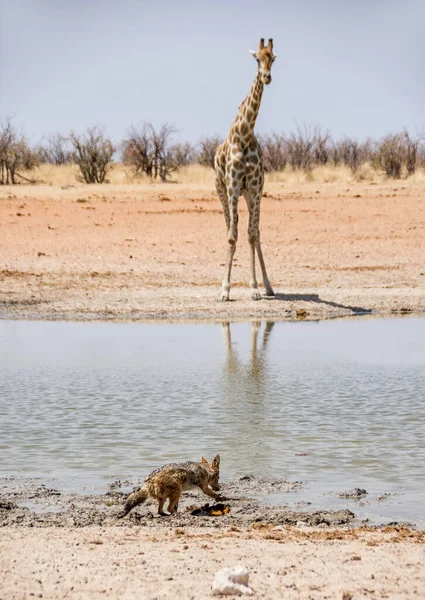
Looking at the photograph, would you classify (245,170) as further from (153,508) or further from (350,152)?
(350,152)

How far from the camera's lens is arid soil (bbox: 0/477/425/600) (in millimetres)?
4227

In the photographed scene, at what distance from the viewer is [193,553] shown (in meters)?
4.63

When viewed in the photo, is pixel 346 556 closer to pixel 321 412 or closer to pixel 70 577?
pixel 70 577

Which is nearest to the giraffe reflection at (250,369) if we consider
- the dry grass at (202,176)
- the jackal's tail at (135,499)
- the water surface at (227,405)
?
the water surface at (227,405)

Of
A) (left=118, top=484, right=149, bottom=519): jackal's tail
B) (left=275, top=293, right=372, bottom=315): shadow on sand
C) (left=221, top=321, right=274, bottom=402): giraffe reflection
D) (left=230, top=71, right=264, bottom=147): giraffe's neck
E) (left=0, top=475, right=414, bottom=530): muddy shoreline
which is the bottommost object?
(left=275, top=293, right=372, bottom=315): shadow on sand

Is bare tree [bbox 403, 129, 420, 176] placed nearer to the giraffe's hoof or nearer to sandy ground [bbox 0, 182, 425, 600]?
sandy ground [bbox 0, 182, 425, 600]

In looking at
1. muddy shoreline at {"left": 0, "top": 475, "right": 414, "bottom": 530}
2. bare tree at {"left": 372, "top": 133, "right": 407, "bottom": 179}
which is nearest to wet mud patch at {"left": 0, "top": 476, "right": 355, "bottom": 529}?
muddy shoreline at {"left": 0, "top": 475, "right": 414, "bottom": 530}

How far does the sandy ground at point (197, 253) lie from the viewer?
1591 centimetres

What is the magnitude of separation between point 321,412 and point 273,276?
1079cm

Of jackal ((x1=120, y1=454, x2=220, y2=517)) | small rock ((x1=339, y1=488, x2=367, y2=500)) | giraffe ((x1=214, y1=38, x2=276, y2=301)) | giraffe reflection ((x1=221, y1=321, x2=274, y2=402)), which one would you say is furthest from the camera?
giraffe ((x1=214, y1=38, x2=276, y2=301))

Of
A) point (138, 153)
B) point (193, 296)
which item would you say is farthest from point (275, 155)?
point (193, 296)

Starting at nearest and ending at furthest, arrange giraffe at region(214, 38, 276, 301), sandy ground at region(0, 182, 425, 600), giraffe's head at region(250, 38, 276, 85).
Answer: sandy ground at region(0, 182, 425, 600) < giraffe's head at region(250, 38, 276, 85) < giraffe at region(214, 38, 276, 301)

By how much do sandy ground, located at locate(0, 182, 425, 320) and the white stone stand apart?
10734 millimetres

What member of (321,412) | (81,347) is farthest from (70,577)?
(81,347)
